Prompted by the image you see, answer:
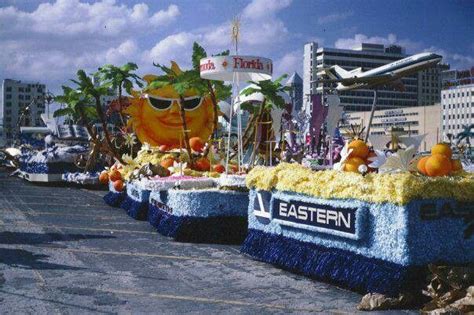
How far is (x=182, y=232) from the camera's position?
12000 millimetres

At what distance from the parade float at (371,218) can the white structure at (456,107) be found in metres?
119

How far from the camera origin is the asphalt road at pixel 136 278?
7152 mm

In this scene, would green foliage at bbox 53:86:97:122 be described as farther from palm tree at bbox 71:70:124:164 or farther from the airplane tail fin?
the airplane tail fin

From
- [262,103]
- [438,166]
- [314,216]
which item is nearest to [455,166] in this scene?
[438,166]

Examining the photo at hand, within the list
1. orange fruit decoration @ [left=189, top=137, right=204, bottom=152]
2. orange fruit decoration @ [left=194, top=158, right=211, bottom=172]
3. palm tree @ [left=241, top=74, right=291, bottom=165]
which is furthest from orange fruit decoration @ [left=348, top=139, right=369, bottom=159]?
orange fruit decoration @ [left=189, top=137, right=204, bottom=152]

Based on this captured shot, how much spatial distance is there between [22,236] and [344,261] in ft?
23.0

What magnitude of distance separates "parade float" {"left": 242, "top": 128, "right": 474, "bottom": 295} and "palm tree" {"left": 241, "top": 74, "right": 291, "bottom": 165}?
470 cm

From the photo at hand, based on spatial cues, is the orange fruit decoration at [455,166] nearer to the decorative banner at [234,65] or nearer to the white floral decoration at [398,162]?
the white floral decoration at [398,162]

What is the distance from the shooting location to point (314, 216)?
851cm

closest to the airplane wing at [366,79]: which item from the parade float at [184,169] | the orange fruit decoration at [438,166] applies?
the parade float at [184,169]

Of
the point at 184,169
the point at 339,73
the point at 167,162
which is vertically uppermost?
the point at 339,73

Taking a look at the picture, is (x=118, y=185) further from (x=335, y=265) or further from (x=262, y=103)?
(x=335, y=265)

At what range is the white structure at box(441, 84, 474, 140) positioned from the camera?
12079cm

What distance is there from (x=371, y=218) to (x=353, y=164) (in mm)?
1197
